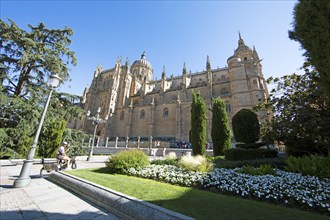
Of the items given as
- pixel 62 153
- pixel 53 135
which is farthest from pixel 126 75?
pixel 62 153

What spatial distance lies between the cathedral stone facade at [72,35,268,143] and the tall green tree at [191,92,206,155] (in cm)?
1551

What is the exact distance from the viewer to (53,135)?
15.1 metres

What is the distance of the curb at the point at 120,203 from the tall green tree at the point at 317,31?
4.31m

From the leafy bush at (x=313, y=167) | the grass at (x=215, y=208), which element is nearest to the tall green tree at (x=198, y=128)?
the leafy bush at (x=313, y=167)

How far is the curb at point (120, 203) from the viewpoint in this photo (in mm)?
2758

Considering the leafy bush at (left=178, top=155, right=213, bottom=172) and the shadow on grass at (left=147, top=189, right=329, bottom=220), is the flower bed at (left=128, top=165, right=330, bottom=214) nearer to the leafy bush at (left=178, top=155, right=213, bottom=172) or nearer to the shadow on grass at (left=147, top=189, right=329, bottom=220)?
the shadow on grass at (left=147, top=189, right=329, bottom=220)

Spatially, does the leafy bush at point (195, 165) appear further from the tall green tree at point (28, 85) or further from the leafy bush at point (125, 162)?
the tall green tree at point (28, 85)

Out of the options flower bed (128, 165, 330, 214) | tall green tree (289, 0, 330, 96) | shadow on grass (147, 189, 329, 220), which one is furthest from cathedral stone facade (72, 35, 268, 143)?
shadow on grass (147, 189, 329, 220)

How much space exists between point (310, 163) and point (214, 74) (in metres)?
37.2

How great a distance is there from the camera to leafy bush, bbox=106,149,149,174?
25.3 ft

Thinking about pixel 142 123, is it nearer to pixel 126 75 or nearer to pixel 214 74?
pixel 126 75

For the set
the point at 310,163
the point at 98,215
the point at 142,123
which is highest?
the point at 142,123

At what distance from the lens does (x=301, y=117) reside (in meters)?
10.3

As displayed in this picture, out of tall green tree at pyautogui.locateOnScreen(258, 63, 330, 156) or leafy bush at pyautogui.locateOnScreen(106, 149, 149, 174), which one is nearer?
leafy bush at pyautogui.locateOnScreen(106, 149, 149, 174)
